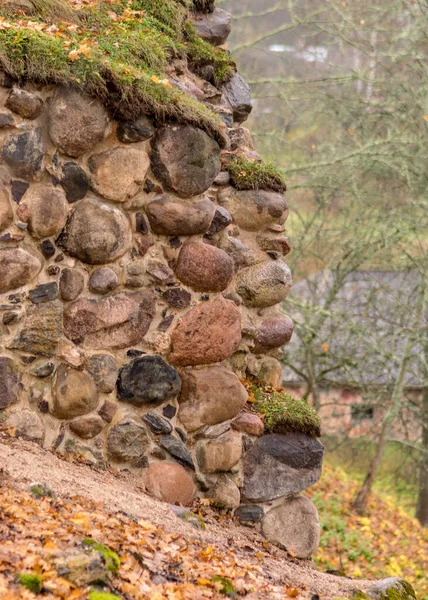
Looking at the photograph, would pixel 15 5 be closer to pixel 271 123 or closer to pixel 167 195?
pixel 167 195

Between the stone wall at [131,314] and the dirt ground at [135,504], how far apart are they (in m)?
0.20

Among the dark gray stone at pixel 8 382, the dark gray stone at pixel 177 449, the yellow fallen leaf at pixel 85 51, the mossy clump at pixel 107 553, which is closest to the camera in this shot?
the mossy clump at pixel 107 553

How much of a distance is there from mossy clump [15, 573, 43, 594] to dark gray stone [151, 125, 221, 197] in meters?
2.59

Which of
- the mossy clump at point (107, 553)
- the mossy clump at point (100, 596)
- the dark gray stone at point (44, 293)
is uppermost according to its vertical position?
the mossy clump at point (100, 596)

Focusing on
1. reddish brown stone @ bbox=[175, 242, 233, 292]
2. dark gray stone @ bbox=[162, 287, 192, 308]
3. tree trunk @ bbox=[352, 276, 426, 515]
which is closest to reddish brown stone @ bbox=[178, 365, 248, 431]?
dark gray stone @ bbox=[162, 287, 192, 308]

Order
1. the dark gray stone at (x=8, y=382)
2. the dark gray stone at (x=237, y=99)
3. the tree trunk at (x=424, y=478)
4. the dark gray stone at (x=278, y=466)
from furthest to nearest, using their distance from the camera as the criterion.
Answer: the tree trunk at (x=424, y=478) < the dark gray stone at (x=237, y=99) < the dark gray stone at (x=278, y=466) < the dark gray stone at (x=8, y=382)

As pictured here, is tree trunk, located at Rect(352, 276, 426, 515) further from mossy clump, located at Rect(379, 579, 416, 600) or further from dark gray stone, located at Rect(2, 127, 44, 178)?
dark gray stone, located at Rect(2, 127, 44, 178)

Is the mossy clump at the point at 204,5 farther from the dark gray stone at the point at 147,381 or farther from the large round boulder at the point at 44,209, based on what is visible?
the dark gray stone at the point at 147,381

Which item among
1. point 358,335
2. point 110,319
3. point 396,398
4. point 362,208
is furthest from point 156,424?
point 362,208

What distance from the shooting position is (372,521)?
11531mm

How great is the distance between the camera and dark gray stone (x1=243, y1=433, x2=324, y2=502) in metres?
4.66

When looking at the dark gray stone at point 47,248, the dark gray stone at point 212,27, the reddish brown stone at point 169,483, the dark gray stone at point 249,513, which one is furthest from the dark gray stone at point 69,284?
the dark gray stone at point 212,27

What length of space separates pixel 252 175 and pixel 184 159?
2.61 feet

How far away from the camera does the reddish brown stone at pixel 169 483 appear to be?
171 inches
